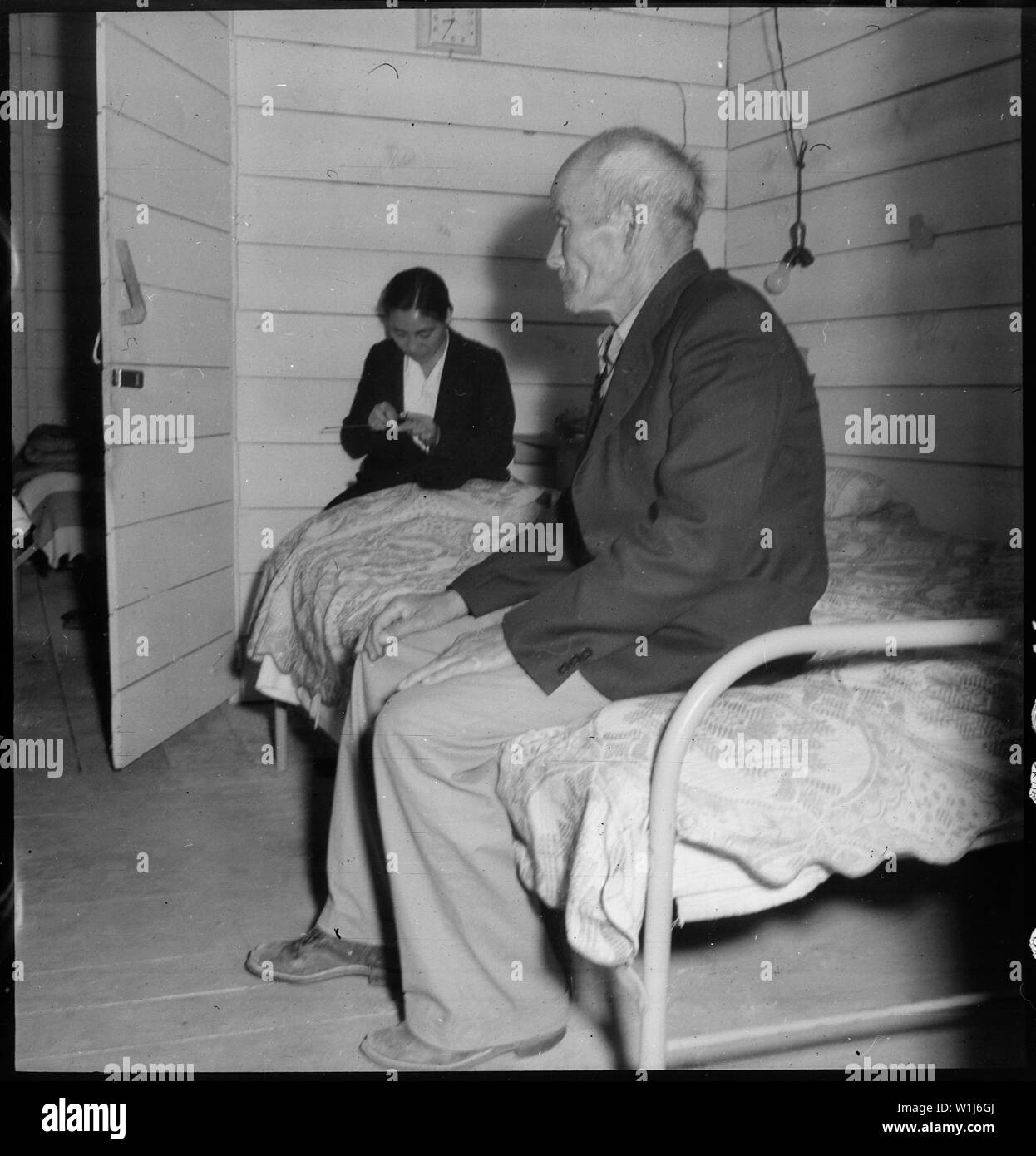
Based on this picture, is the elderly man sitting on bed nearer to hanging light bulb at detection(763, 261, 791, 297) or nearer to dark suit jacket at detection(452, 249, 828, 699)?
dark suit jacket at detection(452, 249, 828, 699)

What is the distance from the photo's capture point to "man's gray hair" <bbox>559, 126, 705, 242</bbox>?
146 centimetres

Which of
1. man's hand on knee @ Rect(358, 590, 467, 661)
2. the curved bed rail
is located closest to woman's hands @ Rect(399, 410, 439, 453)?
man's hand on knee @ Rect(358, 590, 467, 661)

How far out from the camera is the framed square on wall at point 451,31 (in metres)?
3.43

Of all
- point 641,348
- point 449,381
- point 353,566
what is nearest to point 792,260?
point 449,381

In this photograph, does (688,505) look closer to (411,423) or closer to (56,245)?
(411,423)

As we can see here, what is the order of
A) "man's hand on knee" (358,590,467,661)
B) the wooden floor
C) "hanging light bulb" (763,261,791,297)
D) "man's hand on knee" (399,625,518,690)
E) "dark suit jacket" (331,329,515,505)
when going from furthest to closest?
"hanging light bulb" (763,261,791,297)
"dark suit jacket" (331,329,515,505)
"man's hand on knee" (358,590,467,661)
the wooden floor
"man's hand on knee" (399,625,518,690)

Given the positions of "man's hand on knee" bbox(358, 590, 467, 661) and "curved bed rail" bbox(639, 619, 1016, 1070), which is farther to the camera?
"man's hand on knee" bbox(358, 590, 467, 661)

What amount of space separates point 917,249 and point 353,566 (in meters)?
1.56

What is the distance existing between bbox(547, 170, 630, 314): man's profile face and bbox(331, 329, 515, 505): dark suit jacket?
4.61 ft

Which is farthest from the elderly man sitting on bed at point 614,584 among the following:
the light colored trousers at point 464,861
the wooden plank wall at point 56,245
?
the wooden plank wall at point 56,245

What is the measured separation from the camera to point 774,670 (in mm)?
1506

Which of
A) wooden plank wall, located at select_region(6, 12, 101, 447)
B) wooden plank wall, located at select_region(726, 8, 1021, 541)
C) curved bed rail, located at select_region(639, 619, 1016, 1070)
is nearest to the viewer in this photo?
curved bed rail, located at select_region(639, 619, 1016, 1070)

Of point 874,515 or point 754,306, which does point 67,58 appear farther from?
point 754,306

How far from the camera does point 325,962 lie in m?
1.75
